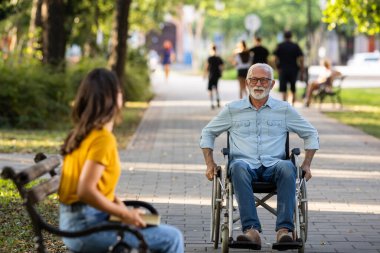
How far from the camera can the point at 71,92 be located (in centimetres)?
2145

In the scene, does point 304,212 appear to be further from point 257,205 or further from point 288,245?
point 288,245

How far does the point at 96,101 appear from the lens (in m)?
5.28

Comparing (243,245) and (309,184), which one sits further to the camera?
(309,184)

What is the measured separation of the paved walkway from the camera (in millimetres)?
8641

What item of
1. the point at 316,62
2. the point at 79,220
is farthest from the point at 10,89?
the point at 316,62

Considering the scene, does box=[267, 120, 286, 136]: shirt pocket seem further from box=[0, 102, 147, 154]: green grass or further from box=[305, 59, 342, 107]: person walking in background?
box=[305, 59, 342, 107]: person walking in background

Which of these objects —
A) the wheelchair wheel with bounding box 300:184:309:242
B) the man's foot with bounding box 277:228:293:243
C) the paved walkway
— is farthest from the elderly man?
the paved walkway

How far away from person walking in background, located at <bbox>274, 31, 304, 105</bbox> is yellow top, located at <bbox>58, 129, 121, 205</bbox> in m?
→ 17.5

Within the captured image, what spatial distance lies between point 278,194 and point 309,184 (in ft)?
15.7

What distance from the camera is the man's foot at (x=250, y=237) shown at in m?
7.09

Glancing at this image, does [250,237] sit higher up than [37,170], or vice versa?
[37,170]

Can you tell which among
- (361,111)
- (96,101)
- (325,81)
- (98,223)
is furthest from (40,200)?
(325,81)

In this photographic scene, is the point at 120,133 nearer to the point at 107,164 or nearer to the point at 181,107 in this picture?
the point at 181,107

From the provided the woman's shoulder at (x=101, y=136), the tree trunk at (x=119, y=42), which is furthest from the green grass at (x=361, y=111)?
the woman's shoulder at (x=101, y=136)
